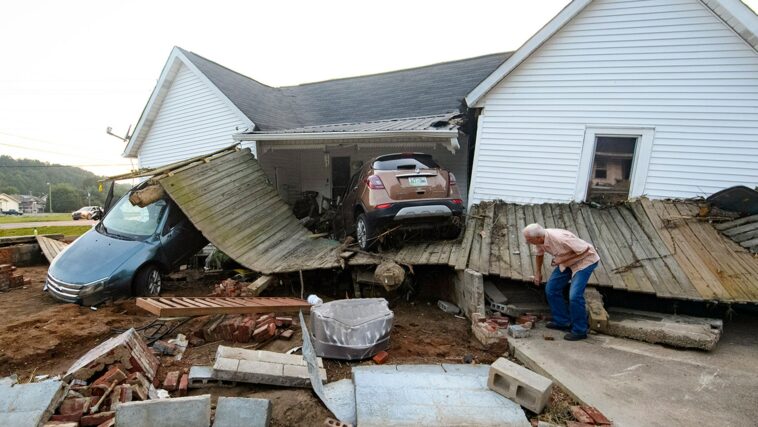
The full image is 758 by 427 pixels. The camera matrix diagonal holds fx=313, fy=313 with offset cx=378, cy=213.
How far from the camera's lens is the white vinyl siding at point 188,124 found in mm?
10250

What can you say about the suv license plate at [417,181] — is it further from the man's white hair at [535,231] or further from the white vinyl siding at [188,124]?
the white vinyl siding at [188,124]

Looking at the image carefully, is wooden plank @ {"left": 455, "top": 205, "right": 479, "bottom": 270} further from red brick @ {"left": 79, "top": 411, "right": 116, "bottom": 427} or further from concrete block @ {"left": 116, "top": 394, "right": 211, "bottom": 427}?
red brick @ {"left": 79, "top": 411, "right": 116, "bottom": 427}

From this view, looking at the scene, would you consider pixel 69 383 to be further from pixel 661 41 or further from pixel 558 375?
pixel 661 41

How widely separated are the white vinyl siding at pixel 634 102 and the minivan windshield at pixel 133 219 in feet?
23.3

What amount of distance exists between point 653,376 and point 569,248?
157 centimetres

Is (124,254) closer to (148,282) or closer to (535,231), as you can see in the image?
(148,282)

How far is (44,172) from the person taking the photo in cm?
9225

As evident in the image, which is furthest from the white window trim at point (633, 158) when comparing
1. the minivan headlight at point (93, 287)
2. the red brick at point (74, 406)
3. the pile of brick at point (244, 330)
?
the minivan headlight at point (93, 287)

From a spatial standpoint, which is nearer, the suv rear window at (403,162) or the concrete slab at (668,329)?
the concrete slab at (668,329)

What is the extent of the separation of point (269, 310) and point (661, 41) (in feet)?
28.1

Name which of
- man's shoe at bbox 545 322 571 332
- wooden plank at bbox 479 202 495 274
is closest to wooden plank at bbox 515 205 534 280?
wooden plank at bbox 479 202 495 274

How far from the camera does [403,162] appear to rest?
590 cm

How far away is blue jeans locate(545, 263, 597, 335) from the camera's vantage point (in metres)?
4.09

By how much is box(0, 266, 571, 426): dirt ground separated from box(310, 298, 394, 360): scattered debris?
145mm
